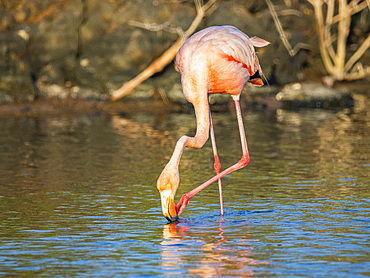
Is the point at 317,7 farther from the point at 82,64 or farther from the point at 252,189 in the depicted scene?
the point at 252,189

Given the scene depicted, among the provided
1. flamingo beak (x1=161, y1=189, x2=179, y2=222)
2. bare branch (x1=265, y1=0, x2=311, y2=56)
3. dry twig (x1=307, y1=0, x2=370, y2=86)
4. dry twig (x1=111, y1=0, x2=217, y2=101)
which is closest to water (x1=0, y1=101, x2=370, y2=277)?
flamingo beak (x1=161, y1=189, x2=179, y2=222)

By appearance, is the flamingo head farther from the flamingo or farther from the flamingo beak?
the flamingo

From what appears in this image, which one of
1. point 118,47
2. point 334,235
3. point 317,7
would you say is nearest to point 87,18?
point 118,47

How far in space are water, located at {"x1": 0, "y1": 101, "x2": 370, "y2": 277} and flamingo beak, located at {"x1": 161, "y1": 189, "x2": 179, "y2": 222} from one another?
0.44 feet

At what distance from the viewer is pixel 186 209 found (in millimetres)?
8820

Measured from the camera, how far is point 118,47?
900 inches

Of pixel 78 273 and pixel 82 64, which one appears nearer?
pixel 78 273

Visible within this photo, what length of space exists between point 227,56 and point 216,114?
12501 mm

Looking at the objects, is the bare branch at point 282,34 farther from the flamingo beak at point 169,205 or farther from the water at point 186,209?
the flamingo beak at point 169,205

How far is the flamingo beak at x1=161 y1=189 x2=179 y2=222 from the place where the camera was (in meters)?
7.38

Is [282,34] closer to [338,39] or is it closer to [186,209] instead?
[338,39]

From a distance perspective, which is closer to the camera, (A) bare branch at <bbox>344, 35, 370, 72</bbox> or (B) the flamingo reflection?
(B) the flamingo reflection

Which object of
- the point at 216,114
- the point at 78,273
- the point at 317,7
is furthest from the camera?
the point at 317,7

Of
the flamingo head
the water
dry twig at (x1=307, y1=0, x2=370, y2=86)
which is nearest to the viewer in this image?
the water
